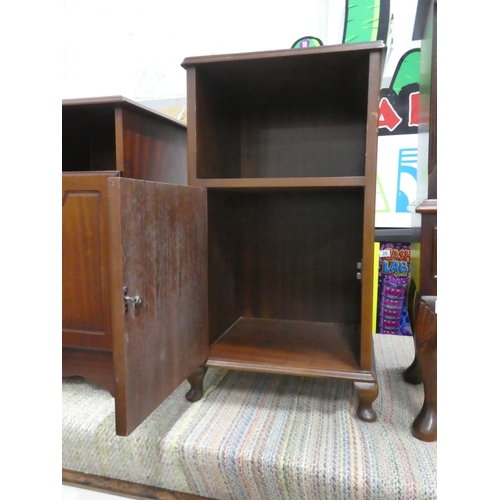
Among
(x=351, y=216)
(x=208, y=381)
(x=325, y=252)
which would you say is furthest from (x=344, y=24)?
(x=208, y=381)

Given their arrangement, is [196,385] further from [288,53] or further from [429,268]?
[288,53]

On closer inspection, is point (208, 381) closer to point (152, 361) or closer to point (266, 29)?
point (152, 361)

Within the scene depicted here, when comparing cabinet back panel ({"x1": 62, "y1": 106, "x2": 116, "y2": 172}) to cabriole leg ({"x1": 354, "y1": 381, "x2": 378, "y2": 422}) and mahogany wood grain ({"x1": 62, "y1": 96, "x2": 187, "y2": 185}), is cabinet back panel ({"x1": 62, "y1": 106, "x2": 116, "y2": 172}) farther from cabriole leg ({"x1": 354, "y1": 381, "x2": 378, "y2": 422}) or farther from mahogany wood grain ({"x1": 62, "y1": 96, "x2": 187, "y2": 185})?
cabriole leg ({"x1": 354, "y1": 381, "x2": 378, "y2": 422})

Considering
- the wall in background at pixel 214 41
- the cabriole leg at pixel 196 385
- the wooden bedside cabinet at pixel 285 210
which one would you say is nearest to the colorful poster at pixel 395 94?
the wall in background at pixel 214 41

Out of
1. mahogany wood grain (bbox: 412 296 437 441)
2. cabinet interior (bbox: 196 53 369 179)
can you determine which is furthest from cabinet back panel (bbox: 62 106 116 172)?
mahogany wood grain (bbox: 412 296 437 441)

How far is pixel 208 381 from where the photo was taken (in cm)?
101

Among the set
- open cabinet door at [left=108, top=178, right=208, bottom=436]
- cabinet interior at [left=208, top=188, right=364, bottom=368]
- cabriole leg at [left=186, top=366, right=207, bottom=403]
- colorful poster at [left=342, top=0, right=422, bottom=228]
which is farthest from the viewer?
colorful poster at [left=342, top=0, right=422, bottom=228]

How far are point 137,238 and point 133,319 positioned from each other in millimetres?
120

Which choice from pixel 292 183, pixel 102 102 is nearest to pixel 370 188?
pixel 292 183

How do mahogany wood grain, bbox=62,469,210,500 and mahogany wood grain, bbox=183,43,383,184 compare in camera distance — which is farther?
mahogany wood grain, bbox=183,43,383,184

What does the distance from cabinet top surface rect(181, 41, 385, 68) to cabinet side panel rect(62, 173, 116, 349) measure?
324 mm

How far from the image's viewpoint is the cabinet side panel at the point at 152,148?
95 cm

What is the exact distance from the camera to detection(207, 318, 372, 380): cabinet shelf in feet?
2.71

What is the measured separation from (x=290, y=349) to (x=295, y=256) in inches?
13.7
